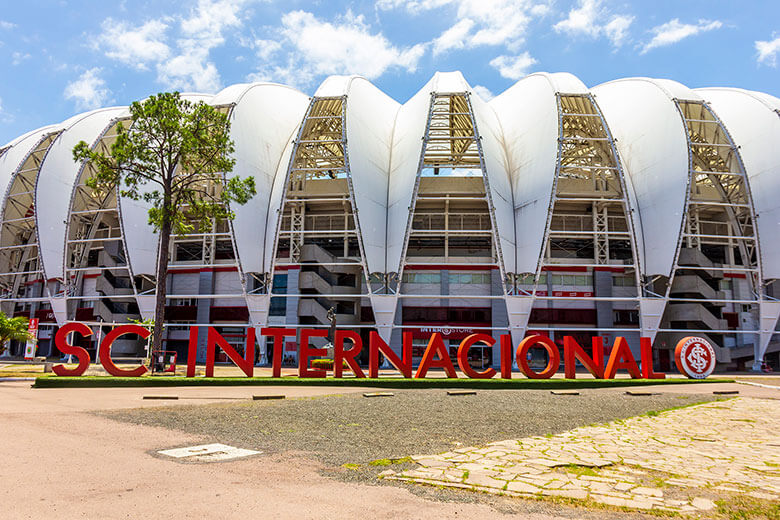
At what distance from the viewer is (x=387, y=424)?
1379 centimetres

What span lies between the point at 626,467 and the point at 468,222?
49823 mm

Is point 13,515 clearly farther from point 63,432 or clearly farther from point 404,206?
point 404,206

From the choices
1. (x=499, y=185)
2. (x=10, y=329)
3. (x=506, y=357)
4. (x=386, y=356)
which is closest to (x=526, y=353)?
(x=506, y=357)

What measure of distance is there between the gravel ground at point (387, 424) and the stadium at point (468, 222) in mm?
27365

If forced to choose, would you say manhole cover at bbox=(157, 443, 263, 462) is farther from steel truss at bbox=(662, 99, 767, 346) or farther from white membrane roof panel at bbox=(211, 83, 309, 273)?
steel truss at bbox=(662, 99, 767, 346)

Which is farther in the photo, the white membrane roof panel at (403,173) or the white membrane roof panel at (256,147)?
the white membrane roof panel at (256,147)

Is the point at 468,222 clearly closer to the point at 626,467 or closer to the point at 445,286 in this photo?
the point at 445,286

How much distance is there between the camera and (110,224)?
213 ft

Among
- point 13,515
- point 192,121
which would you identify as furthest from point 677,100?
point 13,515

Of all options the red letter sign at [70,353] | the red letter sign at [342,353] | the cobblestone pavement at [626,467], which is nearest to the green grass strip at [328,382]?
the red letter sign at [342,353]

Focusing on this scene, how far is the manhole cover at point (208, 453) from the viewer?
30.8 feet

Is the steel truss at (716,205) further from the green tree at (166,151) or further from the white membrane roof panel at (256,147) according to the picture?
the green tree at (166,151)

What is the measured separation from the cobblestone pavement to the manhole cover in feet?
10.4

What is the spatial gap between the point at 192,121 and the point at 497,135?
30873mm
